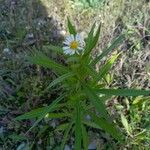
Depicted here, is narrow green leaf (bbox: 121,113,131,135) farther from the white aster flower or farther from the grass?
the white aster flower

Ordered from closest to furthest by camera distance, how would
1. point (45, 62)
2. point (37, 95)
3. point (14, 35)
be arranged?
point (45, 62)
point (37, 95)
point (14, 35)

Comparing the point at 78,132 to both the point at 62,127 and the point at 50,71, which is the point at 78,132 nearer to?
the point at 62,127

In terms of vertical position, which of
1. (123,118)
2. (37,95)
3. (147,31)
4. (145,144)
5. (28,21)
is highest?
(28,21)

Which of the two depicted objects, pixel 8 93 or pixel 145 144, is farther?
pixel 8 93

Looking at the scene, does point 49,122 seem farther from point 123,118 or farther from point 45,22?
point 45,22

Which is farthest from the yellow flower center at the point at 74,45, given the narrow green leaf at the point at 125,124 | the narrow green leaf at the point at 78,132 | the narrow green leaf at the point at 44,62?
the narrow green leaf at the point at 125,124

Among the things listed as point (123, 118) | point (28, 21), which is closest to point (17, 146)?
point (123, 118)

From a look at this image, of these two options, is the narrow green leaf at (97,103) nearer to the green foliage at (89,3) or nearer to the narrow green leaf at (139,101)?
the narrow green leaf at (139,101)

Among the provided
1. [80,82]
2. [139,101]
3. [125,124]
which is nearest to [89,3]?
[139,101]
